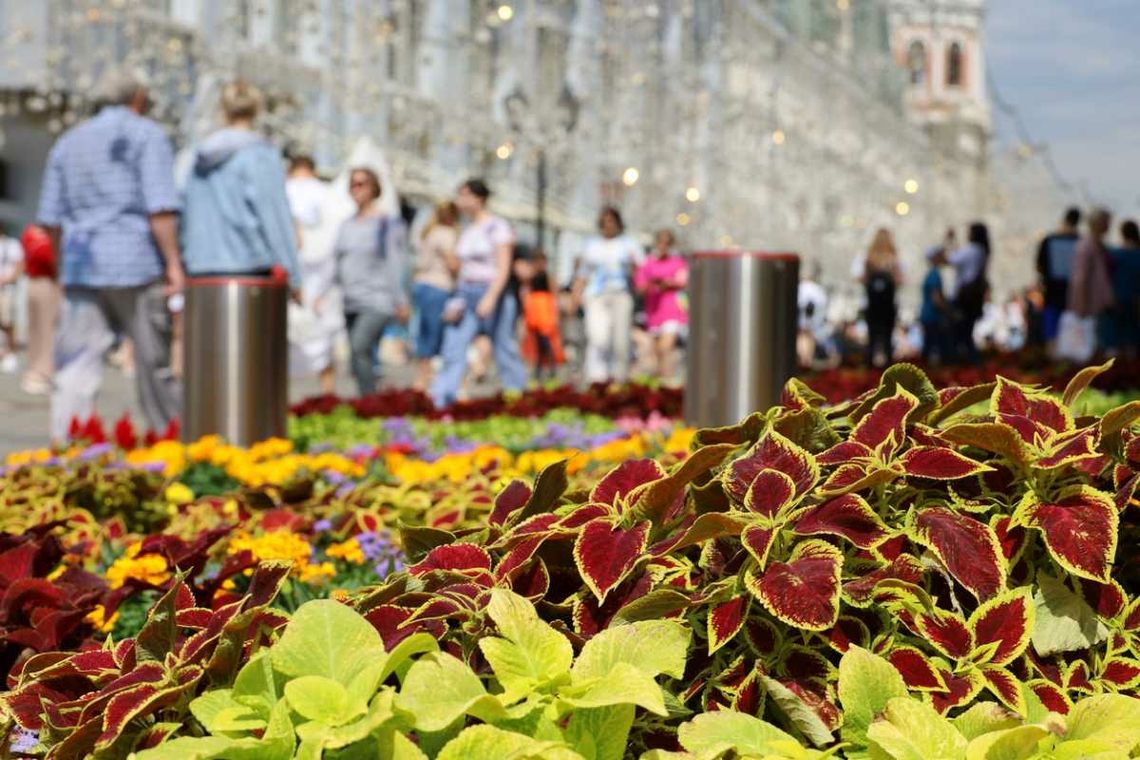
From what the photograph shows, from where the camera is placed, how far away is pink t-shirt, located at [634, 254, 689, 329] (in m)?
17.0

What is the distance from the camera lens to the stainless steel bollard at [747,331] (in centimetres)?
624

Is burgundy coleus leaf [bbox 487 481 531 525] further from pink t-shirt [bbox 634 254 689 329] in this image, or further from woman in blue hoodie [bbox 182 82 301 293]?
pink t-shirt [bbox 634 254 689 329]

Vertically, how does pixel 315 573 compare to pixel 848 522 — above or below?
below

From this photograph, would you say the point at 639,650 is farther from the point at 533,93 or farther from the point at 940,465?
the point at 533,93

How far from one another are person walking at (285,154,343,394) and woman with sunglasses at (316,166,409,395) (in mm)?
1510

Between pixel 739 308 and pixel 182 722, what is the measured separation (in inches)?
182

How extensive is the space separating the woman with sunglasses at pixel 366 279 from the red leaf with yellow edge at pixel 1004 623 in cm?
1014

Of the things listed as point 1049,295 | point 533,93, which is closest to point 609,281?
point 1049,295

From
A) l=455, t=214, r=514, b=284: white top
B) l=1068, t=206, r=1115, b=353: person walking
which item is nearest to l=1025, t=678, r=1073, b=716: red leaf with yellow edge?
l=455, t=214, r=514, b=284: white top

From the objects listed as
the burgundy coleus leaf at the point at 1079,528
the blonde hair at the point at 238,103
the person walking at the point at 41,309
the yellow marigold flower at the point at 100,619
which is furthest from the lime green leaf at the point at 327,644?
the person walking at the point at 41,309

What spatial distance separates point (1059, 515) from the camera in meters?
1.95

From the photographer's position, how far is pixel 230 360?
6402 mm

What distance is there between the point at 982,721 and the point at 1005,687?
15cm

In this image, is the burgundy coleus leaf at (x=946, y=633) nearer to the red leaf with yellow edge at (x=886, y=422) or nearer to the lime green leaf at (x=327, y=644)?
the red leaf with yellow edge at (x=886, y=422)
